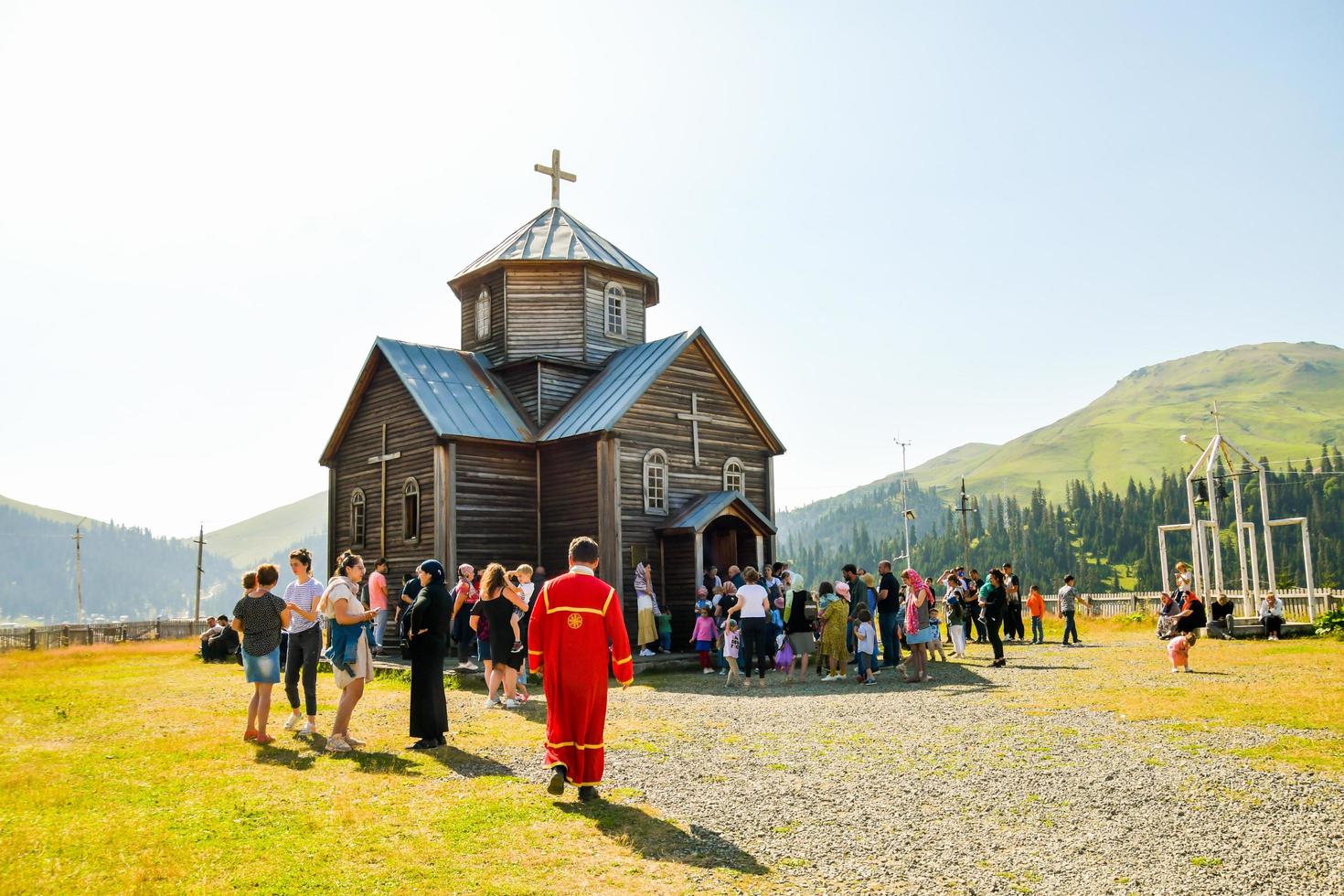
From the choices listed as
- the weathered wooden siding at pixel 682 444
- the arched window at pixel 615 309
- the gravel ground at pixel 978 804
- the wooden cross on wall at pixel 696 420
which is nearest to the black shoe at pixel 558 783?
the gravel ground at pixel 978 804

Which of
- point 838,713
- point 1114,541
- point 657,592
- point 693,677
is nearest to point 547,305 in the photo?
point 657,592

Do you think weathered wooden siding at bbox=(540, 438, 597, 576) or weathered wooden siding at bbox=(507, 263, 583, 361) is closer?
weathered wooden siding at bbox=(540, 438, 597, 576)

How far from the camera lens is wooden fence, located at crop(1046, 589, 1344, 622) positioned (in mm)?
31312

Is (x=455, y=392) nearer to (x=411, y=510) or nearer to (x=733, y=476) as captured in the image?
(x=411, y=510)

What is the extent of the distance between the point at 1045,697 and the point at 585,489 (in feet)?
41.1

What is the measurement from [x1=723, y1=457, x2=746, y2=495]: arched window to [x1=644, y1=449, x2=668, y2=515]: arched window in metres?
2.26

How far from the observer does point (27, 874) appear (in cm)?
623

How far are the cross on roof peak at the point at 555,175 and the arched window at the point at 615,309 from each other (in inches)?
166

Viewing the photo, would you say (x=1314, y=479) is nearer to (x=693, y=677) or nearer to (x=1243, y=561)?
(x=1243, y=561)

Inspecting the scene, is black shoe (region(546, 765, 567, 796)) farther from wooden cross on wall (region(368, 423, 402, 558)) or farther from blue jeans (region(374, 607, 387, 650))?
wooden cross on wall (region(368, 423, 402, 558))

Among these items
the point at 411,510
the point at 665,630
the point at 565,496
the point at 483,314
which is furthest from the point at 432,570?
the point at 483,314

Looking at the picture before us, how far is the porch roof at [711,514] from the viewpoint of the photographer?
2306 cm

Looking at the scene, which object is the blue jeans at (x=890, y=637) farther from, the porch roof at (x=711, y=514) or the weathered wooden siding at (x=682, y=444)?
the weathered wooden siding at (x=682, y=444)

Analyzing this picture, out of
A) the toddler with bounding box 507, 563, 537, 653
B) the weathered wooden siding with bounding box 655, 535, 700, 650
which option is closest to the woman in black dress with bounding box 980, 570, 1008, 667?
the weathered wooden siding with bounding box 655, 535, 700, 650
